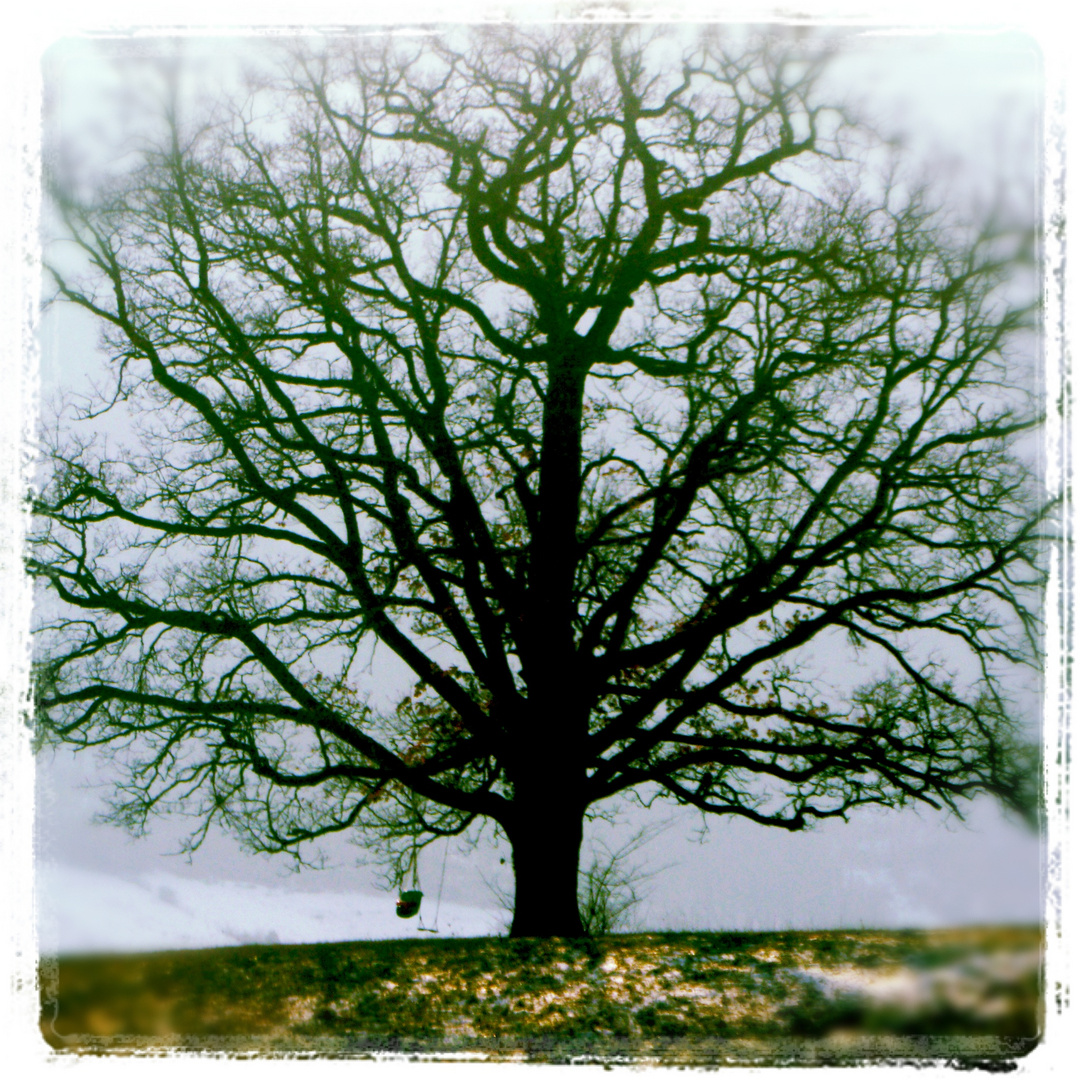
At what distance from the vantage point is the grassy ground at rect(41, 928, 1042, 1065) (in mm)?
5031

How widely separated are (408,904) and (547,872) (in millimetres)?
1368

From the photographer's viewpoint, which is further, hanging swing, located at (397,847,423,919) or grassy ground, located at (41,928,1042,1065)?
hanging swing, located at (397,847,423,919)

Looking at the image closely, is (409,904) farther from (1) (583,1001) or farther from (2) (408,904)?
(1) (583,1001)

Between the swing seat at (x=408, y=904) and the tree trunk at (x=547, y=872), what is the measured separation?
0.97 metres

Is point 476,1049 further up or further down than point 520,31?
further down

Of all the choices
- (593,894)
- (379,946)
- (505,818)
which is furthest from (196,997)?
(593,894)

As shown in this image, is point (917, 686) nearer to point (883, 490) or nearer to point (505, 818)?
point (883, 490)

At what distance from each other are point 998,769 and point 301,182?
29.7 feet

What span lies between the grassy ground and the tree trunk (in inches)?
34.6

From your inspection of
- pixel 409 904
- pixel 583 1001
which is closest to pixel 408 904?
pixel 409 904

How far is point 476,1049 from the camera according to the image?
5211mm

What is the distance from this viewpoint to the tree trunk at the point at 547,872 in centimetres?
841

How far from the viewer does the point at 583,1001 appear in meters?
6.11

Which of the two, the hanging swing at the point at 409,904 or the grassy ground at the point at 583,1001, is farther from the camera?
the hanging swing at the point at 409,904
